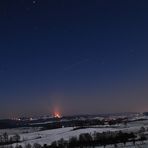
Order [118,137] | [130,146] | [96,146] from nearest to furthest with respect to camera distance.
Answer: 1. [130,146]
2. [96,146]
3. [118,137]

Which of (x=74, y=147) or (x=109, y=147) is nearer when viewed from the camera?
(x=109, y=147)

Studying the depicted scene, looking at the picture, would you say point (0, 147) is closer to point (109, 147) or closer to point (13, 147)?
point (13, 147)

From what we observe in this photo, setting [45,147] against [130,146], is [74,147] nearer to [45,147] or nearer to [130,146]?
[45,147]

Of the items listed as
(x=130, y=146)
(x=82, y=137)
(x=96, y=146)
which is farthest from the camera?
(x=82, y=137)

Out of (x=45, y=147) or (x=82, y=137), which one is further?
(x=82, y=137)

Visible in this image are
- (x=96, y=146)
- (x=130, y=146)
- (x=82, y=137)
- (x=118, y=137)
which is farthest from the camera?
(x=82, y=137)

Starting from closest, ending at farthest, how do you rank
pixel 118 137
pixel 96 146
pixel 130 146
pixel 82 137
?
pixel 130 146
pixel 96 146
pixel 118 137
pixel 82 137

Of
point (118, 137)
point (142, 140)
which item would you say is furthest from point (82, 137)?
point (142, 140)

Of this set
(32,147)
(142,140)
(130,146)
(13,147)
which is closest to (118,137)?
(142,140)
